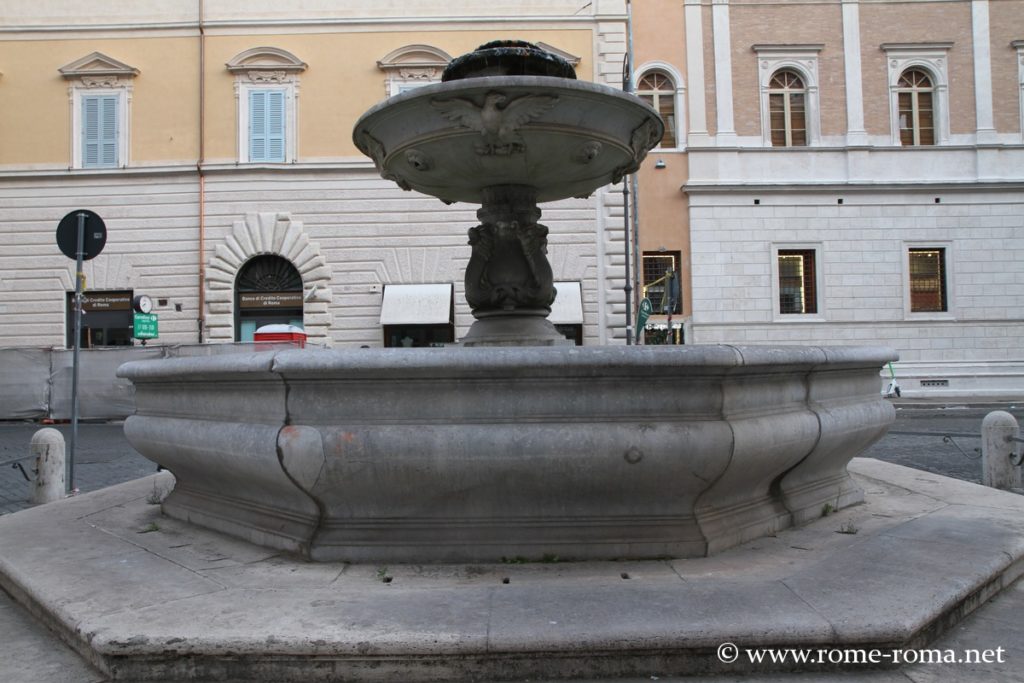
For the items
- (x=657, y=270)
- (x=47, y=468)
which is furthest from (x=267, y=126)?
(x=47, y=468)

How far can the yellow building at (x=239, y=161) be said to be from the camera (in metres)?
20.2

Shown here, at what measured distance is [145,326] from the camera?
18484 mm

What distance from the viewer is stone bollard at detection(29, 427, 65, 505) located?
6.19 meters

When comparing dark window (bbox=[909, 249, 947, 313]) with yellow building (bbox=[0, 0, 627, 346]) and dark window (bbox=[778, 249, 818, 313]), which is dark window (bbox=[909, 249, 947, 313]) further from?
yellow building (bbox=[0, 0, 627, 346])

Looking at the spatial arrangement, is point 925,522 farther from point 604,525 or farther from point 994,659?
point 604,525

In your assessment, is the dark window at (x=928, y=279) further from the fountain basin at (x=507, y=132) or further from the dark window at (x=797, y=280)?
the fountain basin at (x=507, y=132)

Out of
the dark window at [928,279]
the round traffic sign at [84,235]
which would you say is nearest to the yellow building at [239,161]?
the dark window at [928,279]

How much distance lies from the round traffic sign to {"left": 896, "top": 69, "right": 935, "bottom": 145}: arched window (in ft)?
75.9

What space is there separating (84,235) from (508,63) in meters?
4.55

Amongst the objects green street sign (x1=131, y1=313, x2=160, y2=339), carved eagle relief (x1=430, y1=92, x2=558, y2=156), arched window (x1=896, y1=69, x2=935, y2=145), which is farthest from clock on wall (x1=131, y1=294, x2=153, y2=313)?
arched window (x1=896, y1=69, x2=935, y2=145)

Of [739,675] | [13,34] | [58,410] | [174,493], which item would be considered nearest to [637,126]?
[739,675]

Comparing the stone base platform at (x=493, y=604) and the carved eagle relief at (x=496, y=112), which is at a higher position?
the carved eagle relief at (x=496, y=112)

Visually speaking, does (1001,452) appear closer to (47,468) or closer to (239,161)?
(47,468)

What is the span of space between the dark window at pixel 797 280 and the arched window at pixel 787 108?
3.52 metres
